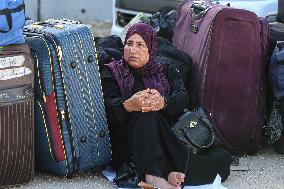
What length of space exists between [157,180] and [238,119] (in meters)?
0.96

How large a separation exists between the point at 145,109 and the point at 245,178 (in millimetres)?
869

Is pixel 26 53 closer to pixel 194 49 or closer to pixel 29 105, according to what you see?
pixel 29 105

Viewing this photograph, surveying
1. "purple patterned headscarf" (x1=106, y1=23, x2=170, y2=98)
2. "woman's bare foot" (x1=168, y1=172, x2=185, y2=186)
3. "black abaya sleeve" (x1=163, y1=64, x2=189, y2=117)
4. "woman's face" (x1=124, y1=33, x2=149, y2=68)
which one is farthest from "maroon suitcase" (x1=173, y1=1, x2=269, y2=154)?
"woman's bare foot" (x1=168, y1=172, x2=185, y2=186)

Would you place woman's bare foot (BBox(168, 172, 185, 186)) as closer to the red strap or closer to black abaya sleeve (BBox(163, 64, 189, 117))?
black abaya sleeve (BBox(163, 64, 189, 117))

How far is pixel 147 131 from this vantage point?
4.11 meters

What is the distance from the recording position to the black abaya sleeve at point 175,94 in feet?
14.2

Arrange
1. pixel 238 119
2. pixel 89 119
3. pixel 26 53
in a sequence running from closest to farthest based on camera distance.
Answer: pixel 26 53 → pixel 89 119 → pixel 238 119

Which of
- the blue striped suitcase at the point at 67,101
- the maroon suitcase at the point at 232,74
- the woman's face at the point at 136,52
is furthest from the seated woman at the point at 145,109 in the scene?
the maroon suitcase at the point at 232,74

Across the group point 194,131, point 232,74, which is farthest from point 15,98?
point 232,74

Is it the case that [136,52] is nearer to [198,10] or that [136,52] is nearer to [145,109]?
[145,109]

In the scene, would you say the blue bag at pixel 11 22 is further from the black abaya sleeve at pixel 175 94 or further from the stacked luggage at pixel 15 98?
the black abaya sleeve at pixel 175 94

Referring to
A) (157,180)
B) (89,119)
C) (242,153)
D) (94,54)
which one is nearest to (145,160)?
(157,180)

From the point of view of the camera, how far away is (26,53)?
13.1 ft

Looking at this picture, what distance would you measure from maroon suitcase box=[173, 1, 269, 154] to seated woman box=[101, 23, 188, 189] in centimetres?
32
